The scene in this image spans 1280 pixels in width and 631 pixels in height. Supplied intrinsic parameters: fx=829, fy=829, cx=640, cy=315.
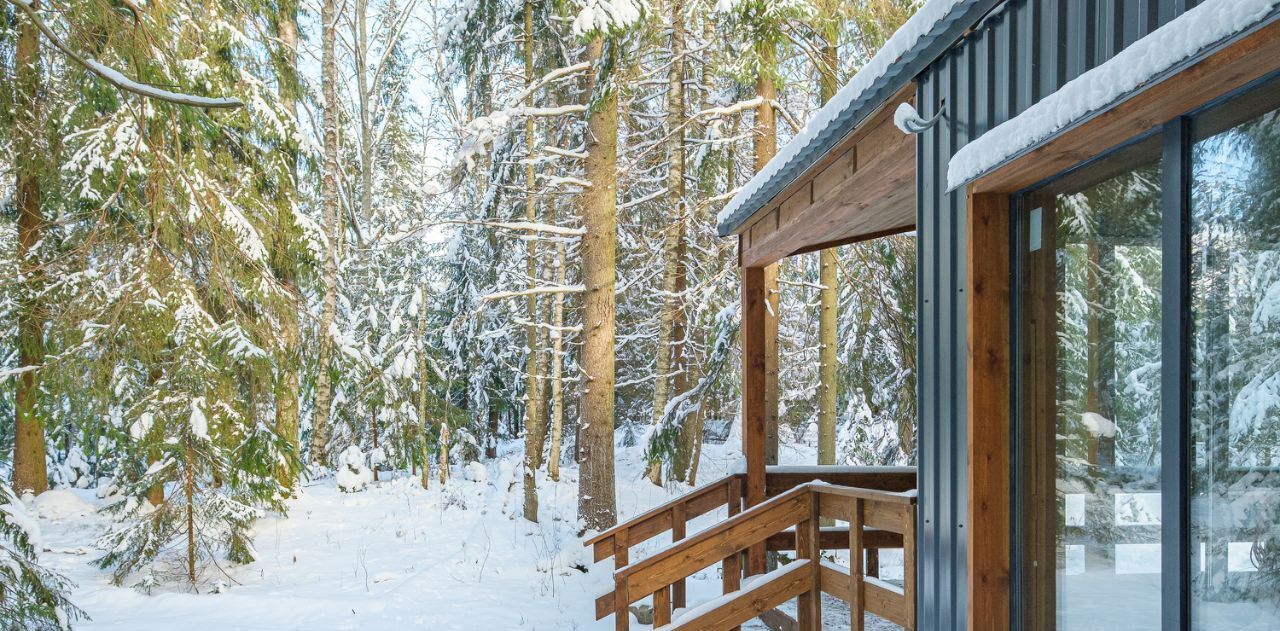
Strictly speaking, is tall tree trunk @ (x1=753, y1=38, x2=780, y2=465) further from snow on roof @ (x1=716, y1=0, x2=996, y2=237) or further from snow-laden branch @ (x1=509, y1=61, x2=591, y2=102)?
snow on roof @ (x1=716, y1=0, x2=996, y2=237)

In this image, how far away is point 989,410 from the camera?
2.74 m

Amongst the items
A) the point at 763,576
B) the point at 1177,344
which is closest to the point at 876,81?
the point at 1177,344

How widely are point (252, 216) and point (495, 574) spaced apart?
408 centimetres

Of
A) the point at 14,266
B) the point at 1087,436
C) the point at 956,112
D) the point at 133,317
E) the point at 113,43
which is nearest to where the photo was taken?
the point at 1087,436

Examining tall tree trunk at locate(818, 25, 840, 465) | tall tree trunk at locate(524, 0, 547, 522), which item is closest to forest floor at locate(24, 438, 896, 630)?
tall tree trunk at locate(524, 0, 547, 522)

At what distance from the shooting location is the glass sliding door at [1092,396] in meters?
2.04

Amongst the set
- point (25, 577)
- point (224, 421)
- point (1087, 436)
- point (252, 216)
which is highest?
point (252, 216)

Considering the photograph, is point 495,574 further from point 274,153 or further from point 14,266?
point 274,153

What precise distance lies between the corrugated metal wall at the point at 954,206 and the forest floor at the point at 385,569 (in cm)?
308

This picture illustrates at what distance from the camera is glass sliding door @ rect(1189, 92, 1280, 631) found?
1.63 m

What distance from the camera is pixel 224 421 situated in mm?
6973

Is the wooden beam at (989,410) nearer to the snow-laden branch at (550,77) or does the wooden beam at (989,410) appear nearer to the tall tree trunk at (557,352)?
the snow-laden branch at (550,77)

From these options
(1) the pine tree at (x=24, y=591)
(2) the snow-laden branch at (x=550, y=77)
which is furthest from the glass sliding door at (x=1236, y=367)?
(2) the snow-laden branch at (x=550, y=77)

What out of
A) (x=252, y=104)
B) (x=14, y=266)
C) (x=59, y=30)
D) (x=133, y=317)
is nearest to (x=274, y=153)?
(x=252, y=104)
